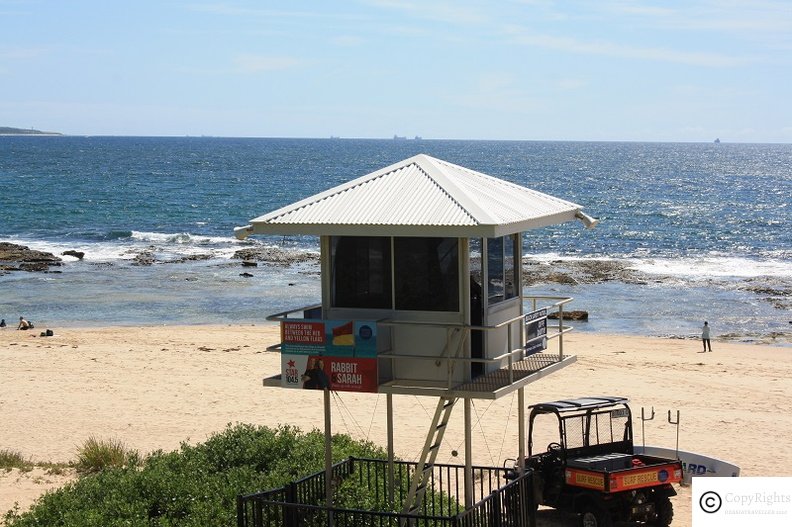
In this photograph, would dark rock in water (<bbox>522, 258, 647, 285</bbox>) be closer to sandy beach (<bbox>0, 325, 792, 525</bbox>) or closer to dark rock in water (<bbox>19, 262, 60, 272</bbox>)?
sandy beach (<bbox>0, 325, 792, 525</bbox>)

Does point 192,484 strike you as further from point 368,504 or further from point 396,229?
point 396,229

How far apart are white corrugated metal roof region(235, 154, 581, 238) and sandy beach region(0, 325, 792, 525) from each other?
595cm

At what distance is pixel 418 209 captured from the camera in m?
12.2

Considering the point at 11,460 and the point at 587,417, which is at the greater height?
the point at 587,417

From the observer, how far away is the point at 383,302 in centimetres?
1248

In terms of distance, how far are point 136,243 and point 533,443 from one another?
54.0 meters

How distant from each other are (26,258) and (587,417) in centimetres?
4726

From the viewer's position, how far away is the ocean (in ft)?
144

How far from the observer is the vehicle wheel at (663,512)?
15.9m

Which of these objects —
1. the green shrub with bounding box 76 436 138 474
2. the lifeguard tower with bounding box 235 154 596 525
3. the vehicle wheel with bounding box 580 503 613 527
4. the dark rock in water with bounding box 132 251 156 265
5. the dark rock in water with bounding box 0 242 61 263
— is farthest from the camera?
the dark rock in water with bounding box 132 251 156 265

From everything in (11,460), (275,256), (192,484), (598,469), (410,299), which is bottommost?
(275,256)

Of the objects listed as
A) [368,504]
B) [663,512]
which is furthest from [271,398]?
[368,504]

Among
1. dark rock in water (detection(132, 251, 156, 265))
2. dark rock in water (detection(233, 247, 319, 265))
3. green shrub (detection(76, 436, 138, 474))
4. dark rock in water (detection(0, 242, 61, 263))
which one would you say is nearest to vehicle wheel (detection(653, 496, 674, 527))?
green shrub (detection(76, 436, 138, 474))

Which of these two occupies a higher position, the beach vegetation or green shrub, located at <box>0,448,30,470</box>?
the beach vegetation
